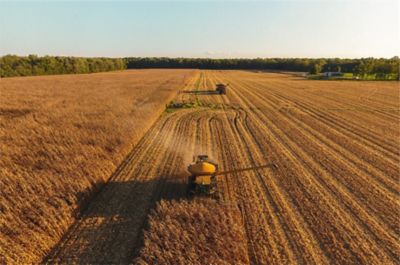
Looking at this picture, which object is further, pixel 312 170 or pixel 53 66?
pixel 53 66

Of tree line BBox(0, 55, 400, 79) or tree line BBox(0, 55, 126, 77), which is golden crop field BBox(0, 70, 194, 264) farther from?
tree line BBox(0, 55, 126, 77)

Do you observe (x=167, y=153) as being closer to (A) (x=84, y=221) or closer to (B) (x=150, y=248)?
(A) (x=84, y=221)

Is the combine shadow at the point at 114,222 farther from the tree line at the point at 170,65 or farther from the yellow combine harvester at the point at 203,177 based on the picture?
the tree line at the point at 170,65

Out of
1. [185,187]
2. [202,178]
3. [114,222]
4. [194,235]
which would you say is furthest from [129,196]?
[194,235]

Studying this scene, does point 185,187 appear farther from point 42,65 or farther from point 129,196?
point 42,65

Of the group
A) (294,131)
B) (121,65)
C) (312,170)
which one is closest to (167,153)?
(312,170)

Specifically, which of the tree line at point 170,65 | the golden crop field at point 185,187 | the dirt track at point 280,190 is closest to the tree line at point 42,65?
the tree line at point 170,65
